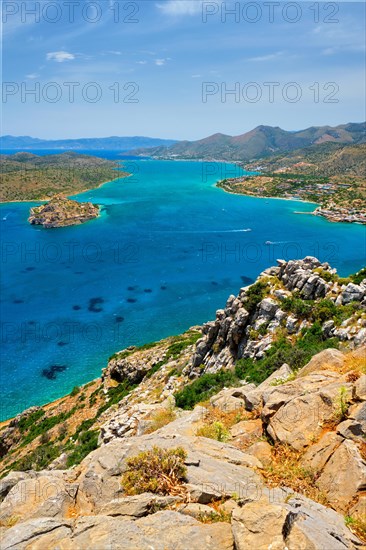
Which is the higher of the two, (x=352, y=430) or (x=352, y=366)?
(x=352, y=366)

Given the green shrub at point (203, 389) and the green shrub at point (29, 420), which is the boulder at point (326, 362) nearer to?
the green shrub at point (203, 389)

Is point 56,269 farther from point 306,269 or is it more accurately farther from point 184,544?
point 184,544

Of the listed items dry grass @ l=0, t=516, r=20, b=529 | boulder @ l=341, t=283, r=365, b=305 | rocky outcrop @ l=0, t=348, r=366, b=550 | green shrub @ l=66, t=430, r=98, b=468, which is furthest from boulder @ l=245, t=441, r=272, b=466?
boulder @ l=341, t=283, r=365, b=305

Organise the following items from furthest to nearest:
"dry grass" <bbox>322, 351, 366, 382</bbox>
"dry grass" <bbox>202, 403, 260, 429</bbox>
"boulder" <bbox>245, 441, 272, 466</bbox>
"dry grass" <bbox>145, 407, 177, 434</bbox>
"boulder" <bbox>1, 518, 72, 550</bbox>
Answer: "dry grass" <bbox>145, 407, 177, 434</bbox>, "dry grass" <bbox>202, 403, 260, 429</bbox>, "dry grass" <bbox>322, 351, 366, 382</bbox>, "boulder" <bbox>245, 441, 272, 466</bbox>, "boulder" <bbox>1, 518, 72, 550</bbox>

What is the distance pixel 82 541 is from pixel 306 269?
26708 mm

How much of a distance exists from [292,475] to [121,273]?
276ft

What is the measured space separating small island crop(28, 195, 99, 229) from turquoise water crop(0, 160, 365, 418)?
4.62 m

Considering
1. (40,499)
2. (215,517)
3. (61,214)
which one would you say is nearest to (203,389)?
(40,499)

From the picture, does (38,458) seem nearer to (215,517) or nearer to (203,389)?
(203,389)

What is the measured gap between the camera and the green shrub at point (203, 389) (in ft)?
68.9

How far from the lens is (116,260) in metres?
103

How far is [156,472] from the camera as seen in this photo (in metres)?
8.89

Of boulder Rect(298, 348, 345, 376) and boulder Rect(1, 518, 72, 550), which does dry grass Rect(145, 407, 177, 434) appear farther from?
boulder Rect(1, 518, 72, 550)

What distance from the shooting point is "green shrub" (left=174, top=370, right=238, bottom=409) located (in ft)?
68.9
